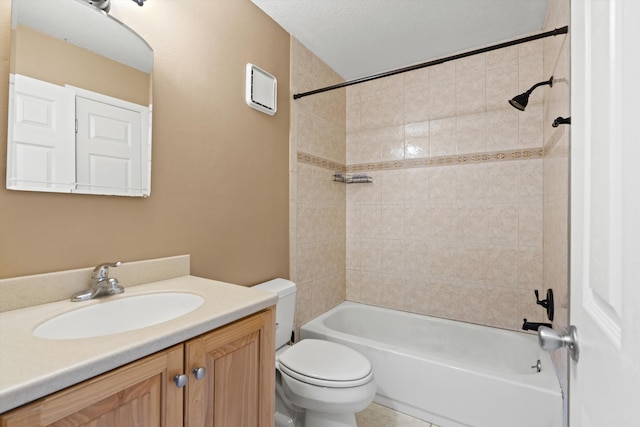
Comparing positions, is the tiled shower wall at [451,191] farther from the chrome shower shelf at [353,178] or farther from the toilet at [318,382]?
the toilet at [318,382]

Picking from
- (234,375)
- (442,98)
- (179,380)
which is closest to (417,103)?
(442,98)

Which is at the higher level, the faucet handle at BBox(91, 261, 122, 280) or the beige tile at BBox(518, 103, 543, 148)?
the beige tile at BBox(518, 103, 543, 148)

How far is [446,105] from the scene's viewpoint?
2352 millimetres

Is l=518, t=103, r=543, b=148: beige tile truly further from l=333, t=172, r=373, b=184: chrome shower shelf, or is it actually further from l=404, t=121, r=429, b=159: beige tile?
l=333, t=172, r=373, b=184: chrome shower shelf

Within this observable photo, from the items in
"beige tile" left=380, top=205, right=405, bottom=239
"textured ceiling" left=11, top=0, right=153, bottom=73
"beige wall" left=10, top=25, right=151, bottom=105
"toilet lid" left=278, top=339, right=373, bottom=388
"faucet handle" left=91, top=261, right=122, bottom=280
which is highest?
"textured ceiling" left=11, top=0, right=153, bottom=73

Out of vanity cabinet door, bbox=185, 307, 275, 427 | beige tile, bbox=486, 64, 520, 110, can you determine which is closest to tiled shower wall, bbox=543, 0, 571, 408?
beige tile, bbox=486, 64, 520, 110

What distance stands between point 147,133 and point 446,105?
2.12 meters

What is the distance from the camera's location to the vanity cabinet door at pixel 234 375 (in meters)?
0.77

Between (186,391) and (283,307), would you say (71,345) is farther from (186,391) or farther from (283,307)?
(283,307)

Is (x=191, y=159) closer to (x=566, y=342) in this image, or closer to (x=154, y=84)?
(x=154, y=84)

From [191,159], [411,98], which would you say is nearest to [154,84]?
[191,159]

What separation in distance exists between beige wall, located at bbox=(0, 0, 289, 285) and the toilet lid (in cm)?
50

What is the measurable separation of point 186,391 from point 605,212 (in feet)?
3.10

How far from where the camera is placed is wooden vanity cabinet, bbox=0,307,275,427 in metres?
0.56
